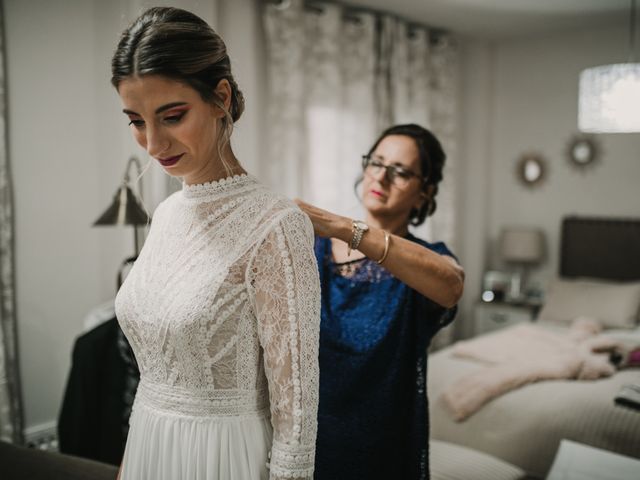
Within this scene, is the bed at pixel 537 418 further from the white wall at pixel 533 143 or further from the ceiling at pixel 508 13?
the ceiling at pixel 508 13

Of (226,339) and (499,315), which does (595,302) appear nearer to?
(499,315)

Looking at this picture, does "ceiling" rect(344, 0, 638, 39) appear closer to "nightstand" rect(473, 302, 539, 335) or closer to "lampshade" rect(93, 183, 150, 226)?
"nightstand" rect(473, 302, 539, 335)

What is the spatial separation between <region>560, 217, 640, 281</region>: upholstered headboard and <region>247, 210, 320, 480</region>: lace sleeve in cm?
426

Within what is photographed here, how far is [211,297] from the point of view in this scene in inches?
35.9

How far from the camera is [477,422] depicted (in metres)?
2.55

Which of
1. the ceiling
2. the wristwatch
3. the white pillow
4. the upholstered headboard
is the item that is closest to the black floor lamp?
the wristwatch

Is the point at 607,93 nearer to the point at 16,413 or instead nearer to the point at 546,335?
the point at 546,335

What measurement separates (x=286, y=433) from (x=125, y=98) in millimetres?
599

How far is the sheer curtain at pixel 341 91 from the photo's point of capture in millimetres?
3584

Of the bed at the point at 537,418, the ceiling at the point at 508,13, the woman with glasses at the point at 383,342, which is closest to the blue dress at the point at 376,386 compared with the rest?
the woman with glasses at the point at 383,342

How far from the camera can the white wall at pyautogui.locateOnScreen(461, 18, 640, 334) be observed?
459cm

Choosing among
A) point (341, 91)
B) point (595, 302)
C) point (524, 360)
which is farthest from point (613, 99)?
point (595, 302)

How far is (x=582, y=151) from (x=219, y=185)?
4.46 m

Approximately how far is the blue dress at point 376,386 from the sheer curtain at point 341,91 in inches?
70.4
